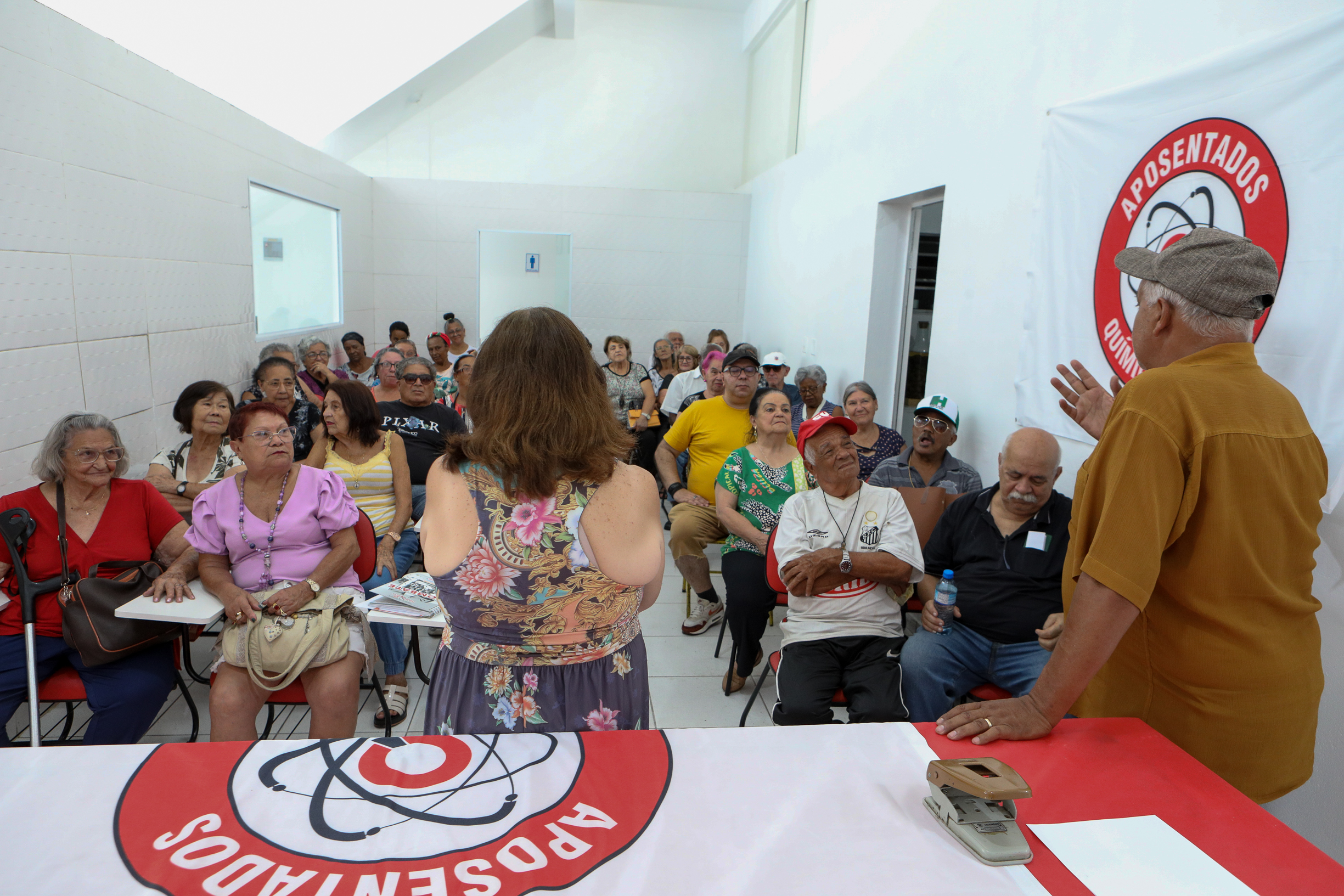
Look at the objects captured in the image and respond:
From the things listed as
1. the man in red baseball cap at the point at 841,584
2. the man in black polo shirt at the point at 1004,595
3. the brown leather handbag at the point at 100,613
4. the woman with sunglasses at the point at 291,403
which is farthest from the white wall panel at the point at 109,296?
the man in black polo shirt at the point at 1004,595

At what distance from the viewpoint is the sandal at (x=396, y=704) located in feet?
9.73

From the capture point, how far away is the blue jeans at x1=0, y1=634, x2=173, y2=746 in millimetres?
2418

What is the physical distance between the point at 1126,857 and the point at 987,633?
166cm

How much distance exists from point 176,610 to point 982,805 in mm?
2406

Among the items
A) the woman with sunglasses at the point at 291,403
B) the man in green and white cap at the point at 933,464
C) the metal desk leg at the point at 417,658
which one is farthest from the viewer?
the woman with sunglasses at the point at 291,403

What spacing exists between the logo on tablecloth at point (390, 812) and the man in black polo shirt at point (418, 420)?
3086 millimetres

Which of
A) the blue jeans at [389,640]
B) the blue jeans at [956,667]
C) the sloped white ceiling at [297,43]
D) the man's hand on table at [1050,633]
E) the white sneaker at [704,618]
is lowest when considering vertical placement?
the white sneaker at [704,618]

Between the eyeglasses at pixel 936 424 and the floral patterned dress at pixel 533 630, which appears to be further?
the eyeglasses at pixel 936 424

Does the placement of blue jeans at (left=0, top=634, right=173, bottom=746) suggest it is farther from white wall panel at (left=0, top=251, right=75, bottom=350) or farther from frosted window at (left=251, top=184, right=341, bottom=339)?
frosted window at (left=251, top=184, right=341, bottom=339)

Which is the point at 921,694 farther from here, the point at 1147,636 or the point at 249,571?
the point at 249,571

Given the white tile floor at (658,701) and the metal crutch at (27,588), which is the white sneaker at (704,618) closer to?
the white tile floor at (658,701)

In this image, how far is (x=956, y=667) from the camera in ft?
8.44

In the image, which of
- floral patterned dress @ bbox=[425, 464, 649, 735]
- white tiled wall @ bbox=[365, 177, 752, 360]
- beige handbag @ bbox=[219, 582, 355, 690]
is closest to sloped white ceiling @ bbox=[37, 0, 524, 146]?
white tiled wall @ bbox=[365, 177, 752, 360]

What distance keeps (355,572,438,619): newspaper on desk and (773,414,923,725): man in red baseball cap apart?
3.89 feet
